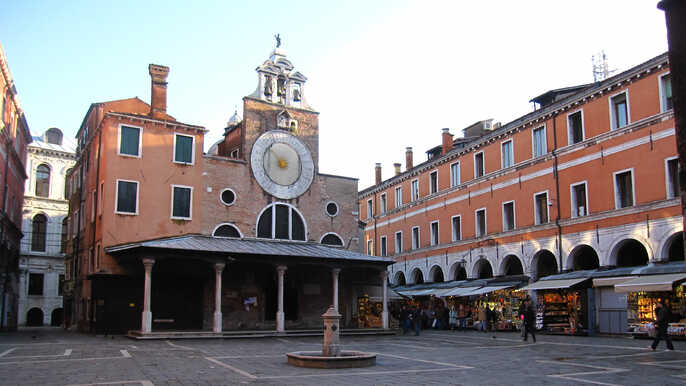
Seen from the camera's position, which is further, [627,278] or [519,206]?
[519,206]

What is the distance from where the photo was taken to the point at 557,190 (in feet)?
92.9

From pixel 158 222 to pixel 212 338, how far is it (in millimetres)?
6410

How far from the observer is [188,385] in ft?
34.3

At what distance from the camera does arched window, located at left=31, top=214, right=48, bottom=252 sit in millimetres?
47844

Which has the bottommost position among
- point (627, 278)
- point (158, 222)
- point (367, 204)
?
point (627, 278)

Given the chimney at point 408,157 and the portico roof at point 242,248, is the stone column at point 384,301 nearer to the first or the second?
the portico roof at point 242,248

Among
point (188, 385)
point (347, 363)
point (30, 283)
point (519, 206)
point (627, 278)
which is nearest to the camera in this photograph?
point (188, 385)

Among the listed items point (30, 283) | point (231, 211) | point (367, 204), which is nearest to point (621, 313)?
point (231, 211)

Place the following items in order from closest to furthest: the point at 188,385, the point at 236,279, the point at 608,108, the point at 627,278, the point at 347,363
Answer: the point at 188,385 < the point at 347,363 < the point at 627,278 < the point at 608,108 < the point at 236,279

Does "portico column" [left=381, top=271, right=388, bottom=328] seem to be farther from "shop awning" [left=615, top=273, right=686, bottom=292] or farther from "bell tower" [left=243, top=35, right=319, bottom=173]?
"shop awning" [left=615, top=273, right=686, bottom=292]

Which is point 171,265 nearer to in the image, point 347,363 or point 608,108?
point 347,363

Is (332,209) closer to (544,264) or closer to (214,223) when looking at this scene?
(214,223)

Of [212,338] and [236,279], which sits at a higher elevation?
[236,279]

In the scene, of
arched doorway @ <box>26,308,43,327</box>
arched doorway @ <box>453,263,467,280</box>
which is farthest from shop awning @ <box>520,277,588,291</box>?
arched doorway @ <box>26,308,43,327</box>
